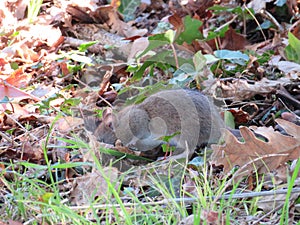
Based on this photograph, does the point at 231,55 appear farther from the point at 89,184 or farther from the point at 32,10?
the point at 32,10

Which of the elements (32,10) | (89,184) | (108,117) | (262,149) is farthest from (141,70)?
(32,10)

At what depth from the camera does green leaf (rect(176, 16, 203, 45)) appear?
2.94 meters

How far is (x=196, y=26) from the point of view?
2965 mm

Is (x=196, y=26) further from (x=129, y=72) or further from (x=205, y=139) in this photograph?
(x=205, y=139)

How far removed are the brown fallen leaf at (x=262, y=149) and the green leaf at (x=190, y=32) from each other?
1347 mm

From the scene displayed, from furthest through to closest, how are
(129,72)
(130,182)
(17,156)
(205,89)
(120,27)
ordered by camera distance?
(120,27) < (129,72) < (205,89) < (17,156) < (130,182)

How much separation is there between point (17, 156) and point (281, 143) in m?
1.13

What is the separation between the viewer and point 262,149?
1693mm

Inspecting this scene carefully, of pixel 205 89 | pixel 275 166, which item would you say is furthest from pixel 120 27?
pixel 275 166

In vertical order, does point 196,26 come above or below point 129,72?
above

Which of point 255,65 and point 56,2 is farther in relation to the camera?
point 56,2

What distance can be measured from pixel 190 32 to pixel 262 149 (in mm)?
1431

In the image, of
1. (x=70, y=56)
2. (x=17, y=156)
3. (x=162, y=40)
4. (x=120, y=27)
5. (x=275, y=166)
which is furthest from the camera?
(x=120, y=27)

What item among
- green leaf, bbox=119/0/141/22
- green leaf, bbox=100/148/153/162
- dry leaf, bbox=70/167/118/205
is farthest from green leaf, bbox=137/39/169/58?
green leaf, bbox=119/0/141/22
